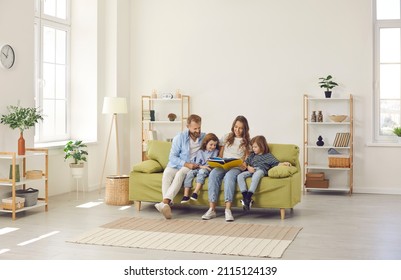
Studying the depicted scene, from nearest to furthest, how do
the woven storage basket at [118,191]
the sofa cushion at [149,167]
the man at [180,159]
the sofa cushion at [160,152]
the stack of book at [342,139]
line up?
1. the man at [180,159]
2. the sofa cushion at [149,167]
3. the sofa cushion at [160,152]
4. the woven storage basket at [118,191]
5. the stack of book at [342,139]

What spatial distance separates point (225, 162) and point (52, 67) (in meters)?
3.16

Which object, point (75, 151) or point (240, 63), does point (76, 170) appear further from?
point (240, 63)

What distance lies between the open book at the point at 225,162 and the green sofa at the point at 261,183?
8.3 inches

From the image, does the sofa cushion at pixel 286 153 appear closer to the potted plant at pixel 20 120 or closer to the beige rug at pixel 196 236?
the beige rug at pixel 196 236

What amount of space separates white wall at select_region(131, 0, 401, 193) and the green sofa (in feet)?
6.17

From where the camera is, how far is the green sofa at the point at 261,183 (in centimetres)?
600

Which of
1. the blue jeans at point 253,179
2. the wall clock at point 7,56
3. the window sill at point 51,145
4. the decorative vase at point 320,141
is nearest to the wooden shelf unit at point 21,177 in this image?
the window sill at point 51,145

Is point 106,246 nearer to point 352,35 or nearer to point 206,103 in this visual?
point 206,103

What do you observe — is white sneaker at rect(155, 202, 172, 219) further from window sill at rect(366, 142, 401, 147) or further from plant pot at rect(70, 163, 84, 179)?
window sill at rect(366, 142, 401, 147)

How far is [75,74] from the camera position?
8.38m

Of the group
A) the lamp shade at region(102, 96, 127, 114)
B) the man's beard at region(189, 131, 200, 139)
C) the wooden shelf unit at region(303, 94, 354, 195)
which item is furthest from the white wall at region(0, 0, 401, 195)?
the man's beard at region(189, 131, 200, 139)

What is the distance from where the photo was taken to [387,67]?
7.99m

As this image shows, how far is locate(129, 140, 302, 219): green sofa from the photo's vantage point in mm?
5996

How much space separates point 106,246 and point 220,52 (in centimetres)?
442
